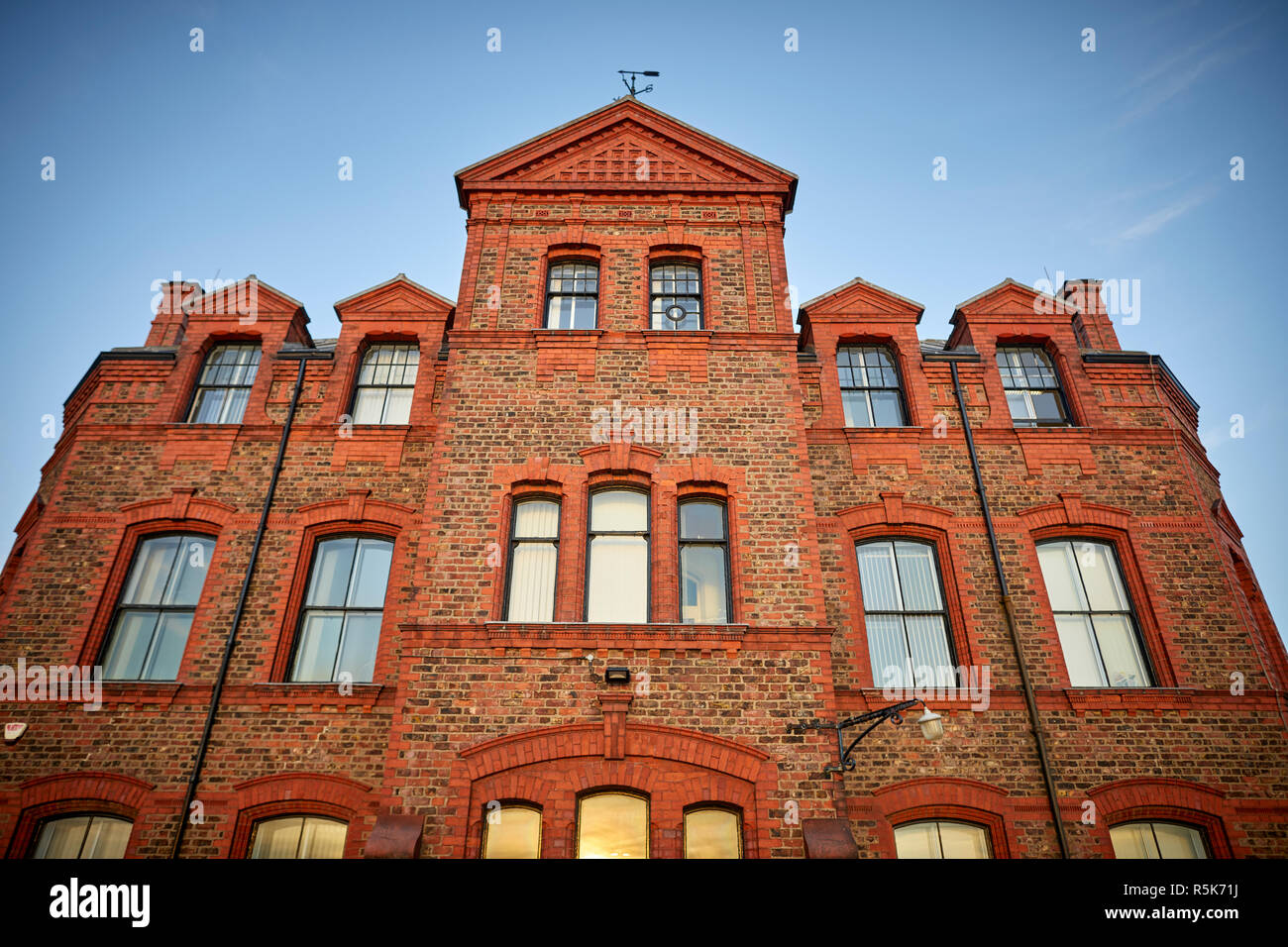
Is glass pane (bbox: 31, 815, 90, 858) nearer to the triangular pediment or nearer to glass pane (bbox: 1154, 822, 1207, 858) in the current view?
the triangular pediment

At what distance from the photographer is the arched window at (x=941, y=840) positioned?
10.0 m

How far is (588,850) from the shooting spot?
9.09 m

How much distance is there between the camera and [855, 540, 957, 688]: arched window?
11.2 meters

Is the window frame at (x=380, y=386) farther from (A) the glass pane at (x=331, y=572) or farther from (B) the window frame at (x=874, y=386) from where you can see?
(B) the window frame at (x=874, y=386)

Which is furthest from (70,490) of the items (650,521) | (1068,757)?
(1068,757)

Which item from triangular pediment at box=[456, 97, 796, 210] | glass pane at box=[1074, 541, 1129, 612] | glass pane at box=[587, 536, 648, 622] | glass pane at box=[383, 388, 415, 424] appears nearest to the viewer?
glass pane at box=[587, 536, 648, 622]

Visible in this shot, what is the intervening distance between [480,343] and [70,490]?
686 cm

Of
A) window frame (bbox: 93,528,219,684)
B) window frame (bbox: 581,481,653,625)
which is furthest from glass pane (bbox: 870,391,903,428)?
window frame (bbox: 93,528,219,684)

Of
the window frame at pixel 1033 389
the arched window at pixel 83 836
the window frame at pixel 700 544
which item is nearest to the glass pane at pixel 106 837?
the arched window at pixel 83 836

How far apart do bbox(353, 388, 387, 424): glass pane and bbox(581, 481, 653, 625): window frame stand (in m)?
4.50

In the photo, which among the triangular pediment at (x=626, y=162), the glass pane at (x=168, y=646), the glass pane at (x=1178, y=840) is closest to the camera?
the glass pane at (x=1178, y=840)

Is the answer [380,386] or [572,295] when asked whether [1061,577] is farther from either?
[380,386]

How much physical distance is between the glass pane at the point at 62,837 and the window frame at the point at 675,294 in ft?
33.9
